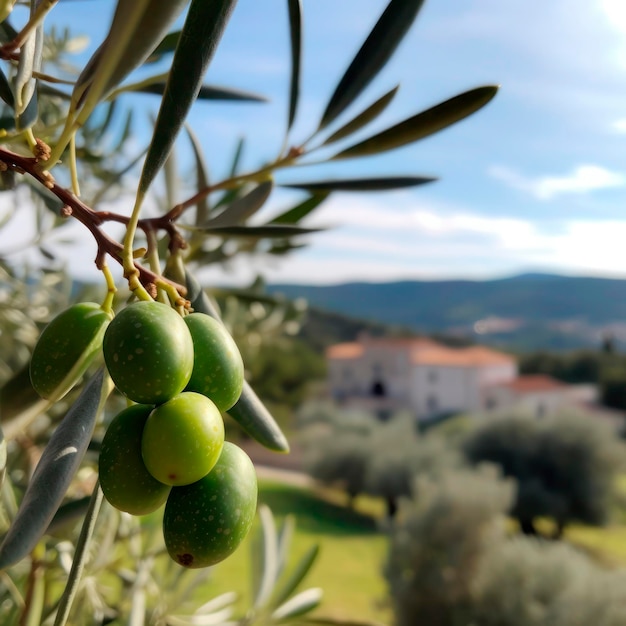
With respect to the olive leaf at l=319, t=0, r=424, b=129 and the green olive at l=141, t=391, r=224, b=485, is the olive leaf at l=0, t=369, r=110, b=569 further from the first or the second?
the olive leaf at l=319, t=0, r=424, b=129

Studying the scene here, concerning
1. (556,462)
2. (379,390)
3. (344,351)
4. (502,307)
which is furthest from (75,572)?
(502,307)

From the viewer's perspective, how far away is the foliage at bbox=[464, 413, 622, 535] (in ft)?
28.7

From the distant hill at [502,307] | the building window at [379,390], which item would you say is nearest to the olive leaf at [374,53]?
the distant hill at [502,307]

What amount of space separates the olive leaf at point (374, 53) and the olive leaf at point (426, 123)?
4 centimetres

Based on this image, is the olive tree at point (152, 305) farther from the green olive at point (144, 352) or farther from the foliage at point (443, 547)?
the foliage at point (443, 547)

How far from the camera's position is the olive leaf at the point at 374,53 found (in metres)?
0.45

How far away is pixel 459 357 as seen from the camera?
1869 centimetres

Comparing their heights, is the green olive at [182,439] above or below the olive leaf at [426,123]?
below

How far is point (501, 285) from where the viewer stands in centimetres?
2423

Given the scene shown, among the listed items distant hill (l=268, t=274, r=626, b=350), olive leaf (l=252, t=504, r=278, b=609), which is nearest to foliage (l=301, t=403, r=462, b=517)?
distant hill (l=268, t=274, r=626, b=350)

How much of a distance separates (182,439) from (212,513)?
54 millimetres

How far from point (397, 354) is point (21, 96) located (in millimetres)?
18912

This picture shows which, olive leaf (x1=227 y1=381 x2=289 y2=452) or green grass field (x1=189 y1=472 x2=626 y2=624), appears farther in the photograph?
green grass field (x1=189 y1=472 x2=626 y2=624)

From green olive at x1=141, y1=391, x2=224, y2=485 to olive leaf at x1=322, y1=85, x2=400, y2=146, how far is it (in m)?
0.27
